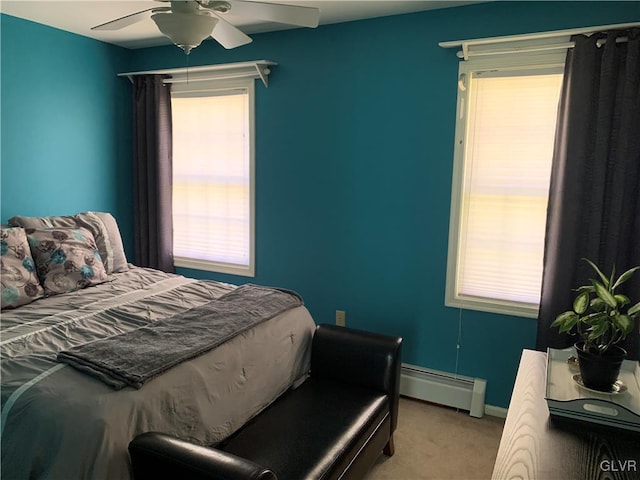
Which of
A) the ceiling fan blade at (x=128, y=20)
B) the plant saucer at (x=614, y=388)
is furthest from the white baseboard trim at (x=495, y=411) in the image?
the ceiling fan blade at (x=128, y=20)

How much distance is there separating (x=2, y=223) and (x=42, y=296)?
994mm

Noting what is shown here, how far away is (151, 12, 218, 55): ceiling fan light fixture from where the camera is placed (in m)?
Result: 1.85

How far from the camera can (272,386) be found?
2.26 m

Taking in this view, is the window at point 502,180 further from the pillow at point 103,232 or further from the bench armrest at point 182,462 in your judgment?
the pillow at point 103,232

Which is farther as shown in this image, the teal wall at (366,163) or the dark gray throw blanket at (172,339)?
the teal wall at (366,163)

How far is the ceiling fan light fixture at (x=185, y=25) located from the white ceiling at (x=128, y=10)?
2.78 ft

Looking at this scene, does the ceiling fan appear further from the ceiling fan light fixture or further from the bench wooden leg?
the bench wooden leg

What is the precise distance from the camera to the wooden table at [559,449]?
3.82ft

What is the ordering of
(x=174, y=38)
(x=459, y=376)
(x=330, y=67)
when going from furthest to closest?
(x=330, y=67)
(x=459, y=376)
(x=174, y=38)

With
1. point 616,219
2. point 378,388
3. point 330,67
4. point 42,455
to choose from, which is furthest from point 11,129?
point 616,219

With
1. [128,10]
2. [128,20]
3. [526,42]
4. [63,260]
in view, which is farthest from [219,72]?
[526,42]

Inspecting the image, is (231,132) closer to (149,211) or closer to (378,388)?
(149,211)

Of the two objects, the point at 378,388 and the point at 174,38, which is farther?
the point at 378,388

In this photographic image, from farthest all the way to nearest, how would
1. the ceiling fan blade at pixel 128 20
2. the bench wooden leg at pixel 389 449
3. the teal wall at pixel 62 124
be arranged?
the teal wall at pixel 62 124
the bench wooden leg at pixel 389 449
the ceiling fan blade at pixel 128 20
